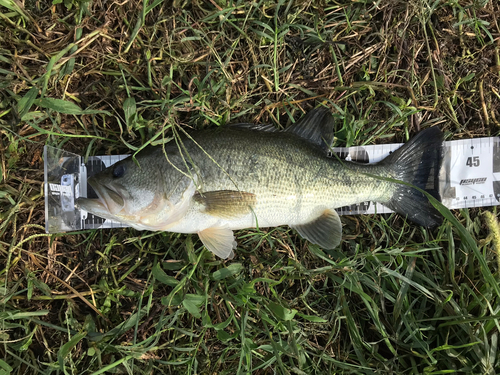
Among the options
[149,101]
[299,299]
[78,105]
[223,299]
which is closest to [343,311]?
[299,299]

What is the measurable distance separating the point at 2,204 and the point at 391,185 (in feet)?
10.7

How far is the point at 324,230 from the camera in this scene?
2531mm

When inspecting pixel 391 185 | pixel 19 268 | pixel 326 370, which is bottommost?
pixel 326 370

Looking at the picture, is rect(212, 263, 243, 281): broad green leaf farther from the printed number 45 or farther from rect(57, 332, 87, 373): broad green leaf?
the printed number 45

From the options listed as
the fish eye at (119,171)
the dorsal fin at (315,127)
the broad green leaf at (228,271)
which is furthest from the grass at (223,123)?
the fish eye at (119,171)

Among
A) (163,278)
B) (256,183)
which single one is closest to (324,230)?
(256,183)

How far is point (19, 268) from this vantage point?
2.62 meters

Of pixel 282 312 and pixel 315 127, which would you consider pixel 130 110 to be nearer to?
pixel 315 127

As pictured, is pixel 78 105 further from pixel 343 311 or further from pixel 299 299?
pixel 343 311

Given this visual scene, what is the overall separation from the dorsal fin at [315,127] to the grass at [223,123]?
119mm

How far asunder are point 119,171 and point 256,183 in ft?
3.32

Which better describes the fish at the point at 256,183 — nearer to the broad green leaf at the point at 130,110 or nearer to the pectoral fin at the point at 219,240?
the pectoral fin at the point at 219,240

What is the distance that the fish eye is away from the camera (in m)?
2.29

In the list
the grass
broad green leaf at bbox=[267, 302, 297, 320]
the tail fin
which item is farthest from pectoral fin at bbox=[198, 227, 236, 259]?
the tail fin
